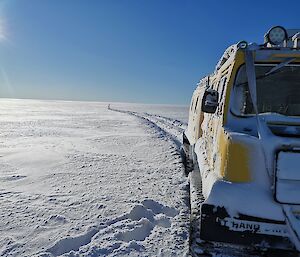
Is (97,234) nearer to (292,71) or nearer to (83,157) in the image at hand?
(292,71)

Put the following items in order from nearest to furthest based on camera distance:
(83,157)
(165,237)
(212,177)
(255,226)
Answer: (255,226) < (212,177) < (165,237) < (83,157)

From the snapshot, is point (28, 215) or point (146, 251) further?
point (28, 215)

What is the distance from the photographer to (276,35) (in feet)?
12.6

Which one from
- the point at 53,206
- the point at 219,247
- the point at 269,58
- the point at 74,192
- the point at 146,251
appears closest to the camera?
the point at 219,247

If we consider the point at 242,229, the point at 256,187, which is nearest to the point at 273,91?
the point at 256,187

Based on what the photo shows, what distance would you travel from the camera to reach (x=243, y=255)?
112 inches

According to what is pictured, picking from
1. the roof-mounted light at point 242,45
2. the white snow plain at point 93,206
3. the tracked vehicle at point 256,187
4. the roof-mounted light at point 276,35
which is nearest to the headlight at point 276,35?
the roof-mounted light at point 276,35

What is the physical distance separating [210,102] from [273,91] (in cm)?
73

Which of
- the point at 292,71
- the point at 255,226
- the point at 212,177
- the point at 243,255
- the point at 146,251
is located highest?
the point at 292,71

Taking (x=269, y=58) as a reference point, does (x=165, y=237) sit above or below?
below

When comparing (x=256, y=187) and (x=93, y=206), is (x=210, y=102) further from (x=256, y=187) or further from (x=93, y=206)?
(x=93, y=206)

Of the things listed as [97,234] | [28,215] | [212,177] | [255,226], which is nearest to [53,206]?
[28,215]

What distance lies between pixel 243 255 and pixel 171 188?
3.47m

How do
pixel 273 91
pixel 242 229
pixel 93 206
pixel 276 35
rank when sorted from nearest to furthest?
pixel 242 229 < pixel 273 91 < pixel 276 35 < pixel 93 206
